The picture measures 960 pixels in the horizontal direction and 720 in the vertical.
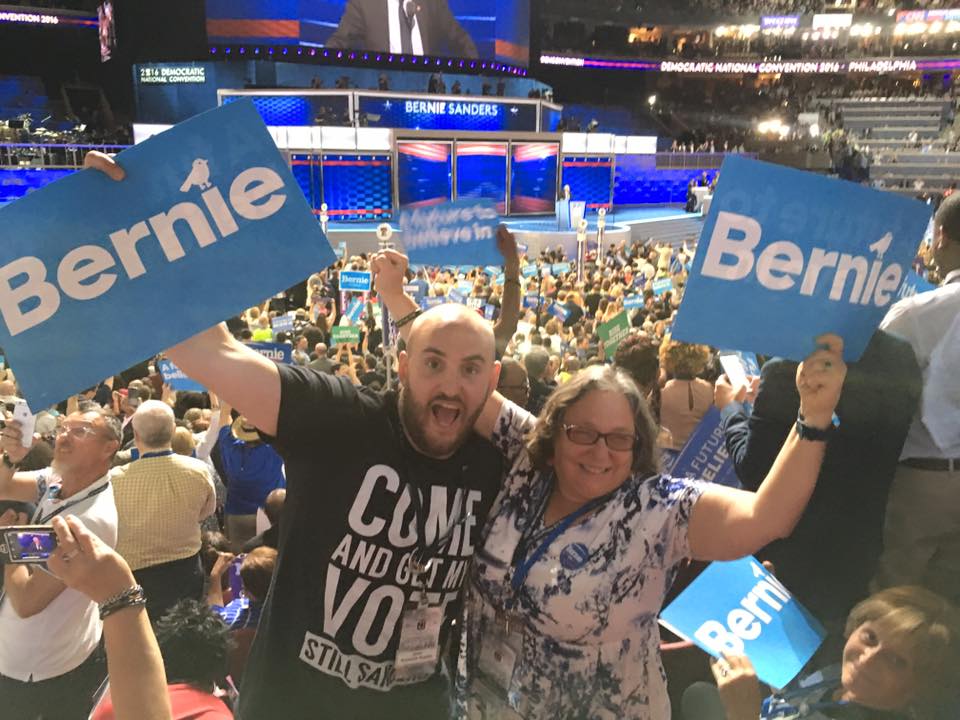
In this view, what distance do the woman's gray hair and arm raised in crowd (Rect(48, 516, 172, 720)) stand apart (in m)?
0.92

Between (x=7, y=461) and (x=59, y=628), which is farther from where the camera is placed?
(x=7, y=461)

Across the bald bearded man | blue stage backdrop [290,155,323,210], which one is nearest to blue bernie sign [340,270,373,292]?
the bald bearded man

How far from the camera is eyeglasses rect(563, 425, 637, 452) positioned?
1717mm

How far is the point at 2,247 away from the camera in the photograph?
1738 millimetres

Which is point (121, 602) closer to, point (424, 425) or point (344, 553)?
point (344, 553)

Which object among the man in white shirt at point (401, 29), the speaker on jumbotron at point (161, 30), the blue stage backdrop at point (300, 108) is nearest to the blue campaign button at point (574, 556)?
the blue stage backdrop at point (300, 108)

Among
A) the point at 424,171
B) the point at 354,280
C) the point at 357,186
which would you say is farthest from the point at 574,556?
the point at 424,171

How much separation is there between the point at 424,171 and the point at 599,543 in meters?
20.1

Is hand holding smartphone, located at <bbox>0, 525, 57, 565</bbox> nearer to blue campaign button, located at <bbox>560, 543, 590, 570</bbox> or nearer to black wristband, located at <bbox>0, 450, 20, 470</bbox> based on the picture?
blue campaign button, located at <bbox>560, 543, 590, 570</bbox>

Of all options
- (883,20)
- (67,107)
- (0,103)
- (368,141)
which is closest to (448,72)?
(368,141)

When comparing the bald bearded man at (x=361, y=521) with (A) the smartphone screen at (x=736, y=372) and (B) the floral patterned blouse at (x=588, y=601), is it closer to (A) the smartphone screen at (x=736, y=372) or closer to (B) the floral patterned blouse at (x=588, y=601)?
(B) the floral patterned blouse at (x=588, y=601)

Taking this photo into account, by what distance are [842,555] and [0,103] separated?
94.9ft

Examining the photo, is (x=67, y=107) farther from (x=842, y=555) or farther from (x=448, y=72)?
(x=842, y=555)

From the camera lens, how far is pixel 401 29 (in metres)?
25.5
